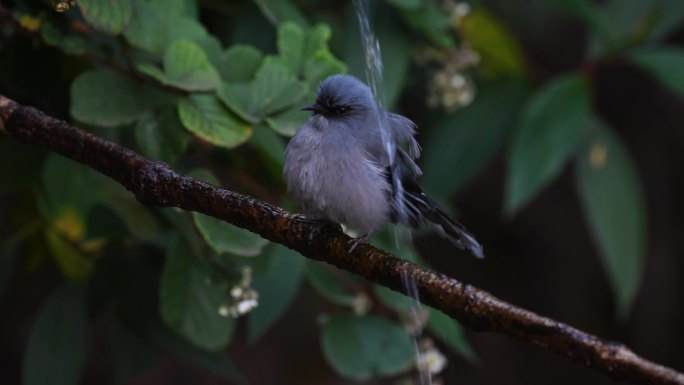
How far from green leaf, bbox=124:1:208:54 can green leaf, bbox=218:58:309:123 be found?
0.21 m

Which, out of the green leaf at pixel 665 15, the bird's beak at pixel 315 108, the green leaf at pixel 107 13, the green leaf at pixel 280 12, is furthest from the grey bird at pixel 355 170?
the green leaf at pixel 665 15

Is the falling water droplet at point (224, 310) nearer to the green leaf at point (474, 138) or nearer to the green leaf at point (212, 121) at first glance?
the green leaf at point (212, 121)

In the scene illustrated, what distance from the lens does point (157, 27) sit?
97.6 inches

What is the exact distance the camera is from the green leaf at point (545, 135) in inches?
130

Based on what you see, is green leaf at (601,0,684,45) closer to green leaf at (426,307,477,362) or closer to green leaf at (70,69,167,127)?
green leaf at (426,307,477,362)

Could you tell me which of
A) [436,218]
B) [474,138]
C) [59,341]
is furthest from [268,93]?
[474,138]

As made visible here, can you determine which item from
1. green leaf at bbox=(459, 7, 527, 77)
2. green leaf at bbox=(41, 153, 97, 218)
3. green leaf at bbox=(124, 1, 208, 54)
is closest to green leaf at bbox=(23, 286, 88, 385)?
green leaf at bbox=(41, 153, 97, 218)

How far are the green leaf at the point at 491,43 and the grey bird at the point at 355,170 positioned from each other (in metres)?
1.21

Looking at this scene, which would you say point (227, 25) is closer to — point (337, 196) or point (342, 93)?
point (342, 93)

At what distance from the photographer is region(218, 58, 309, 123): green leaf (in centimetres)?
242

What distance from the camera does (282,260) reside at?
2.93 m

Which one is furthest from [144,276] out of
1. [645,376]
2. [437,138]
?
[645,376]

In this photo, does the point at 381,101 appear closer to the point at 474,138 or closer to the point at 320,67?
the point at 320,67

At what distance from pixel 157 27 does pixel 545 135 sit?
152 centimetres
